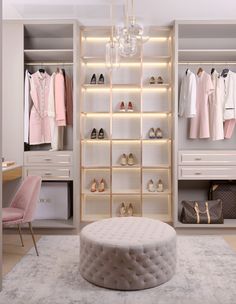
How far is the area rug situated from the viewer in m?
2.38

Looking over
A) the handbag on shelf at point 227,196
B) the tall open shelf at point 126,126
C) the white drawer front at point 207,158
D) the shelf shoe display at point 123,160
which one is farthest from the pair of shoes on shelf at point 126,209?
the handbag on shelf at point 227,196

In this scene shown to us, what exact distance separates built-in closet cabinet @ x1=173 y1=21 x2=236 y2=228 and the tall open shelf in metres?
0.26

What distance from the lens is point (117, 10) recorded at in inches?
150

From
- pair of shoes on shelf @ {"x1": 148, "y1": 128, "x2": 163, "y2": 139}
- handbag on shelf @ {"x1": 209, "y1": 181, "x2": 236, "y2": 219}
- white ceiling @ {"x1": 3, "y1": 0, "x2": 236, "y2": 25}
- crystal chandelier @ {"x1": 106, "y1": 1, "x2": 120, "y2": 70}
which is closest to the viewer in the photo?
crystal chandelier @ {"x1": 106, "y1": 1, "x2": 120, "y2": 70}

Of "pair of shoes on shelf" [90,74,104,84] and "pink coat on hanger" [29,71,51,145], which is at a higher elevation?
"pair of shoes on shelf" [90,74,104,84]

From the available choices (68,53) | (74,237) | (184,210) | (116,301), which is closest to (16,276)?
(116,301)

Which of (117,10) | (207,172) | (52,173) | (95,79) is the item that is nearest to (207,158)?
(207,172)

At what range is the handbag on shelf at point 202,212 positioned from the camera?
4148 mm

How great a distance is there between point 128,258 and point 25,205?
56.7 inches

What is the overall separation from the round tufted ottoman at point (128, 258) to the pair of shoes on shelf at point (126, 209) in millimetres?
1734

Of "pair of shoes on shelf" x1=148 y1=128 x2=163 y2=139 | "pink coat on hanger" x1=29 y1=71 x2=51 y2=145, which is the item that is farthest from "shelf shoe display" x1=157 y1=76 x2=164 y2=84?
"pink coat on hanger" x1=29 y1=71 x2=51 y2=145

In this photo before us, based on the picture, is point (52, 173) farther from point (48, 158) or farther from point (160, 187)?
point (160, 187)

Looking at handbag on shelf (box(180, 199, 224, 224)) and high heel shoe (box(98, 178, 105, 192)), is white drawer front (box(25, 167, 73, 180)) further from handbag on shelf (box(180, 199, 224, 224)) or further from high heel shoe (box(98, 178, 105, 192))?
handbag on shelf (box(180, 199, 224, 224))

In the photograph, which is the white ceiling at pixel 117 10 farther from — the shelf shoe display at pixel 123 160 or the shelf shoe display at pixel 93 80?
the shelf shoe display at pixel 123 160
